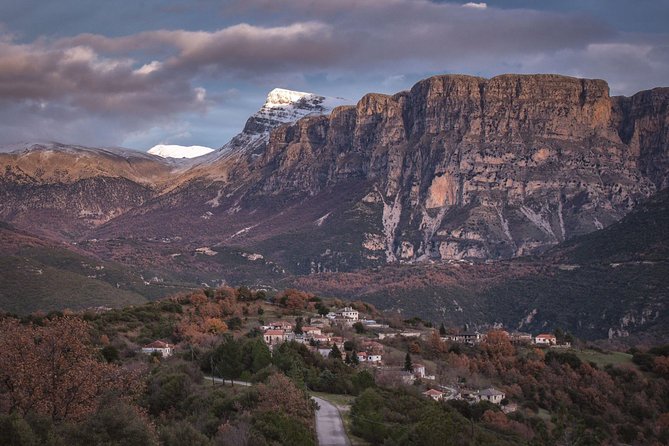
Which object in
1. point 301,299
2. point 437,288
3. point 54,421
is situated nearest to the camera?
point 54,421

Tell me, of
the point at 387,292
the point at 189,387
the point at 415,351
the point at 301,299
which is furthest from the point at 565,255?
the point at 189,387

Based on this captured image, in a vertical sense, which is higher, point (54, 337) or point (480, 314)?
point (54, 337)

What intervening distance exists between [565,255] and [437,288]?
29046 millimetres

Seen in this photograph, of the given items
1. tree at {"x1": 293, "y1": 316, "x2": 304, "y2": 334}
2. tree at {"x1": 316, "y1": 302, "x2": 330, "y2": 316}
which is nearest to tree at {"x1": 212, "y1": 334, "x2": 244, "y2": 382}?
tree at {"x1": 293, "y1": 316, "x2": 304, "y2": 334}

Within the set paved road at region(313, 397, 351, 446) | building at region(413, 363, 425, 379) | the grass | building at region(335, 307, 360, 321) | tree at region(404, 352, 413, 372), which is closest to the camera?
paved road at region(313, 397, 351, 446)

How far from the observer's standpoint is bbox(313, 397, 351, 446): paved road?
4291cm

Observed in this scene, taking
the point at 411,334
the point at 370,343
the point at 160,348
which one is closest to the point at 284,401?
the point at 160,348

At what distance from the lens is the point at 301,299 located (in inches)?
4547

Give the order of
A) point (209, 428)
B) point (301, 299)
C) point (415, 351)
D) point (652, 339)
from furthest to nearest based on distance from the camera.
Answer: point (652, 339) → point (301, 299) → point (415, 351) → point (209, 428)

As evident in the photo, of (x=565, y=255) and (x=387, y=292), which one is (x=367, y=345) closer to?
(x=387, y=292)

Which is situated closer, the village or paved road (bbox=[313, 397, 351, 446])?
paved road (bbox=[313, 397, 351, 446])

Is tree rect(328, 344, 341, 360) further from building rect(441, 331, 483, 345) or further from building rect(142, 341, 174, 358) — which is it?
building rect(441, 331, 483, 345)

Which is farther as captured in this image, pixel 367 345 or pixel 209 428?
pixel 367 345

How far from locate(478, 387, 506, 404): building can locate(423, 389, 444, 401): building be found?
18.2ft
